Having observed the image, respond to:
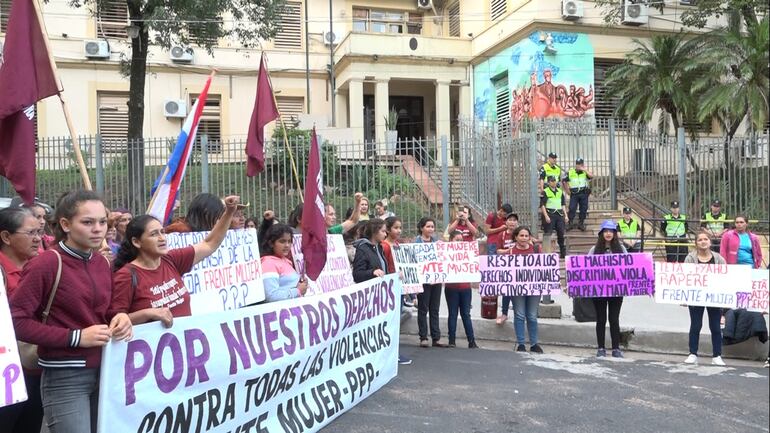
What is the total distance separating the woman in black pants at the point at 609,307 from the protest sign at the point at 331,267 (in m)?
3.06

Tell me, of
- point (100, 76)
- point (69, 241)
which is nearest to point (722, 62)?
point (69, 241)

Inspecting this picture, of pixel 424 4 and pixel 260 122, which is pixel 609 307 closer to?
pixel 260 122

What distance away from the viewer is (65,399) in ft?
10.4

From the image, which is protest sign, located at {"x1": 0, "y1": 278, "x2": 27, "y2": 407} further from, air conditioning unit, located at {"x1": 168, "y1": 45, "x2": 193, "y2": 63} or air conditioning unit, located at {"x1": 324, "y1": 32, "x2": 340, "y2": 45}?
air conditioning unit, located at {"x1": 324, "y1": 32, "x2": 340, "y2": 45}

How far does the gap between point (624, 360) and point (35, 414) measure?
6217 mm

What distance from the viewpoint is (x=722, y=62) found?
18688 millimetres

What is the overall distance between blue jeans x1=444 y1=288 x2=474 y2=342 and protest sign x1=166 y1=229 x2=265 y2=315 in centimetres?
278

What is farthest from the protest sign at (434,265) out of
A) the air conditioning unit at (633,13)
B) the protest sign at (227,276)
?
the air conditioning unit at (633,13)

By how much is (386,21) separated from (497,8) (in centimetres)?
523

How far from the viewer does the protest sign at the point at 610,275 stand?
311 inches

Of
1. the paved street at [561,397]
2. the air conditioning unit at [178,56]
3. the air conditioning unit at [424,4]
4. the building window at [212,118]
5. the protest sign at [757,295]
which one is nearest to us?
the paved street at [561,397]

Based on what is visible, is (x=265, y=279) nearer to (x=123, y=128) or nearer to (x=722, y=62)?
(x=722, y=62)

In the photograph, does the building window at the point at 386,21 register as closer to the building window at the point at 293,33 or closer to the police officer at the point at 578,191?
the building window at the point at 293,33

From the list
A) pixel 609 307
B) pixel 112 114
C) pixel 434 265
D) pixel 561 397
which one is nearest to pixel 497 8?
pixel 112 114
